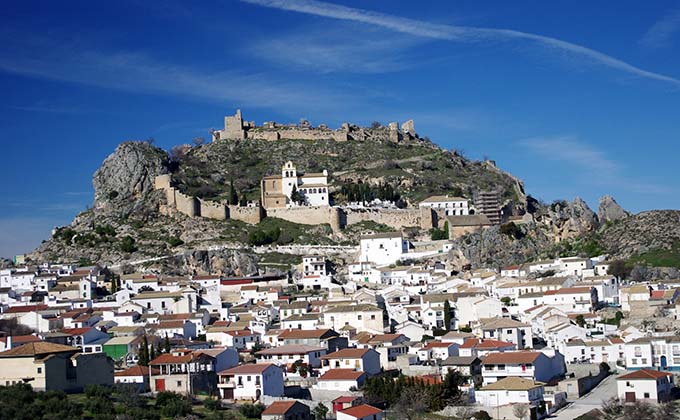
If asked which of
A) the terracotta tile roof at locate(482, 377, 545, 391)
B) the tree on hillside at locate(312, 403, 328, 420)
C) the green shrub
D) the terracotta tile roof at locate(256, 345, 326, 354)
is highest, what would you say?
the green shrub

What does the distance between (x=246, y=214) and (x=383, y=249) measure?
14.0 meters

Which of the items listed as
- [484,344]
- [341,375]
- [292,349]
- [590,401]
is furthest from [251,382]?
[590,401]

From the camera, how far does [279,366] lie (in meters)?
40.3

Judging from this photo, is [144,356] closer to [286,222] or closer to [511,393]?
[511,393]

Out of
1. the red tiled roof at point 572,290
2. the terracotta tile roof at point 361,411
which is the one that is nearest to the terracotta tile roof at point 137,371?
the terracotta tile roof at point 361,411

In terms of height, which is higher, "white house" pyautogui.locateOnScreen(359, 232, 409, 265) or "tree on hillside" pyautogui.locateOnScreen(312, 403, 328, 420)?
"white house" pyautogui.locateOnScreen(359, 232, 409, 265)

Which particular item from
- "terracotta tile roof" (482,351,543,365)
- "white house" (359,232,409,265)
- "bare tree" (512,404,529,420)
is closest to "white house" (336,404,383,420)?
"bare tree" (512,404,529,420)

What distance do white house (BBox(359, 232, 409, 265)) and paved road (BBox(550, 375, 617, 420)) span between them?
26318 mm

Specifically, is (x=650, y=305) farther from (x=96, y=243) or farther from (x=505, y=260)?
(x=96, y=243)

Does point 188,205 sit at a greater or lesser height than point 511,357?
greater

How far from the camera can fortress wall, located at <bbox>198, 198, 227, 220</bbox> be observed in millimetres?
75250

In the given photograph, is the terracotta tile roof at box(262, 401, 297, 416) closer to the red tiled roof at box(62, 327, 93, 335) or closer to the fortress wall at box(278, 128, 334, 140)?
the red tiled roof at box(62, 327, 93, 335)

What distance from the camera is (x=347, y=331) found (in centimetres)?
4794

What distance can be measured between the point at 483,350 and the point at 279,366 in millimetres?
9377
